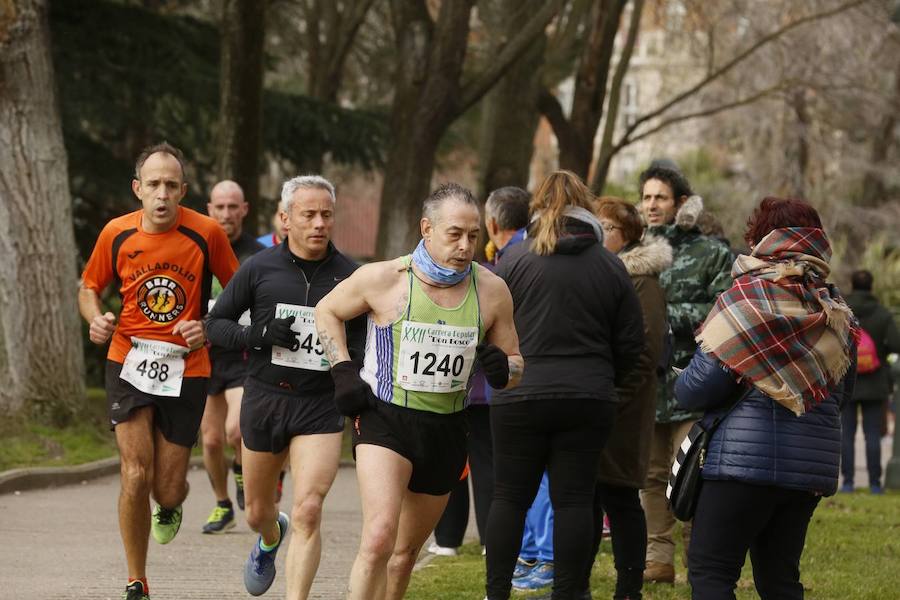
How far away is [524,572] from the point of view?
328 inches

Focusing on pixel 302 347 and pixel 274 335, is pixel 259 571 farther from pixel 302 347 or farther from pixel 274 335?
pixel 274 335

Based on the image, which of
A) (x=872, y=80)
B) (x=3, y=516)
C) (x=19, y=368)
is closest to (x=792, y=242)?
(x=3, y=516)

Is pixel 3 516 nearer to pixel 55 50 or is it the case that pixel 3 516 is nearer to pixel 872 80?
pixel 55 50

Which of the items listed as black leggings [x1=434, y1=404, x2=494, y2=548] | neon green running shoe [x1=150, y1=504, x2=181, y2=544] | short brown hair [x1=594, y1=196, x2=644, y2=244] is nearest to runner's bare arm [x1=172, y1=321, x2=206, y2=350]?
neon green running shoe [x1=150, y1=504, x2=181, y2=544]

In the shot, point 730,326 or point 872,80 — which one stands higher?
point 872,80

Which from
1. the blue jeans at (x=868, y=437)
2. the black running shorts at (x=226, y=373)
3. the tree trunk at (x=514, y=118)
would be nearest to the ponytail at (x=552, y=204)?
the black running shorts at (x=226, y=373)

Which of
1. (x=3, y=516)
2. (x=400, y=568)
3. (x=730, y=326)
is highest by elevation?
(x=730, y=326)

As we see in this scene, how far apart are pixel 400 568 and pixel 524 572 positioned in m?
2.36

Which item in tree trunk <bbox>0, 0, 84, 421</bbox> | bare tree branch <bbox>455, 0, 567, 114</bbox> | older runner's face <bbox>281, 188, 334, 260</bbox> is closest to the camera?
older runner's face <bbox>281, 188, 334, 260</bbox>

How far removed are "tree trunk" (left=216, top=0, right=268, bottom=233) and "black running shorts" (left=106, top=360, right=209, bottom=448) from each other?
8.72 meters

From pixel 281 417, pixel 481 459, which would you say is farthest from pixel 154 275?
pixel 481 459

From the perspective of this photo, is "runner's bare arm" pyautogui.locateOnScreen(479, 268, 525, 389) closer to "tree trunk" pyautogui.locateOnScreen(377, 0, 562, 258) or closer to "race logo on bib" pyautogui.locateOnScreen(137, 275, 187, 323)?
"race logo on bib" pyautogui.locateOnScreen(137, 275, 187, 323)

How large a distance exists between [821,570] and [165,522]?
3919mm

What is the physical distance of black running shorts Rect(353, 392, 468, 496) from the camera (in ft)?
19.3
